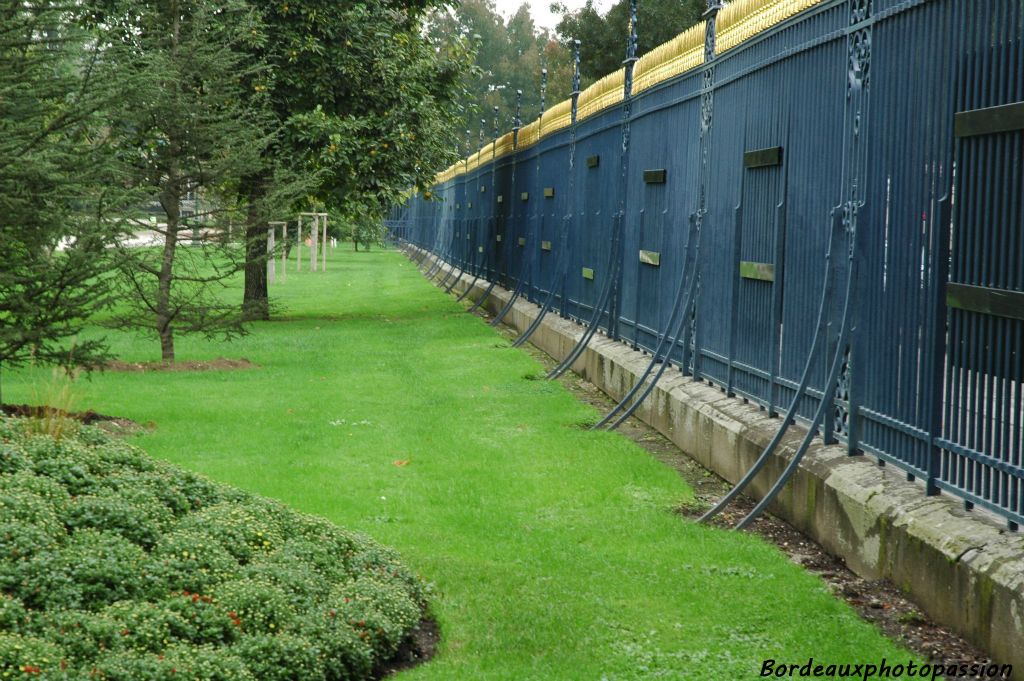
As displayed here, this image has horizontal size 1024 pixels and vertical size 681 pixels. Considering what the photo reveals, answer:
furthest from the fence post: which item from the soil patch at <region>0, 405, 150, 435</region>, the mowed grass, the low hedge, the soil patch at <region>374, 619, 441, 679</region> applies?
the soil patch at <region>374, 619, 441, 679</region>

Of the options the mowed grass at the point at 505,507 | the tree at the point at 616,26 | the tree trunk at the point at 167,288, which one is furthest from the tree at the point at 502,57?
the mowed grass at the point at 505,507

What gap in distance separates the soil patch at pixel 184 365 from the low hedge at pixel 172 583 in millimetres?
9436

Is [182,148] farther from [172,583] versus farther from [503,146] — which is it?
[503,146]

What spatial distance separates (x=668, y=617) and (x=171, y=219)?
465 inches

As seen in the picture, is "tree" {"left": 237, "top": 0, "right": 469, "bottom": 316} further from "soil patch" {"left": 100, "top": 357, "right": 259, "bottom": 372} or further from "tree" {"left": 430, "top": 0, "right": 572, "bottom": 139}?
"tree" {"left": 430, "top": 0, "right": 572, "bottom": 139}

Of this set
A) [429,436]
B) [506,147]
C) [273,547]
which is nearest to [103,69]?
[429,436]

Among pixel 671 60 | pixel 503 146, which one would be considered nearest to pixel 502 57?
pixel 503 146

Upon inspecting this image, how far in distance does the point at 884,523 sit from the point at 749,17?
Result: 5.28m

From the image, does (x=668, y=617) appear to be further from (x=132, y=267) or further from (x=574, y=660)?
(x=132, y=267)

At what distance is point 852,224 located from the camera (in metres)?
7.38

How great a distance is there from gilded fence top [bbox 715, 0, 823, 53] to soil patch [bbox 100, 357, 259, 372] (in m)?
7.78

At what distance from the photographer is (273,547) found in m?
5.89

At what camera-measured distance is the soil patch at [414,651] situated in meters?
5.29

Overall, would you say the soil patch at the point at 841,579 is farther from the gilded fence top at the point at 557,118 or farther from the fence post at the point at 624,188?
the gilded fence top at the point at 557,118
